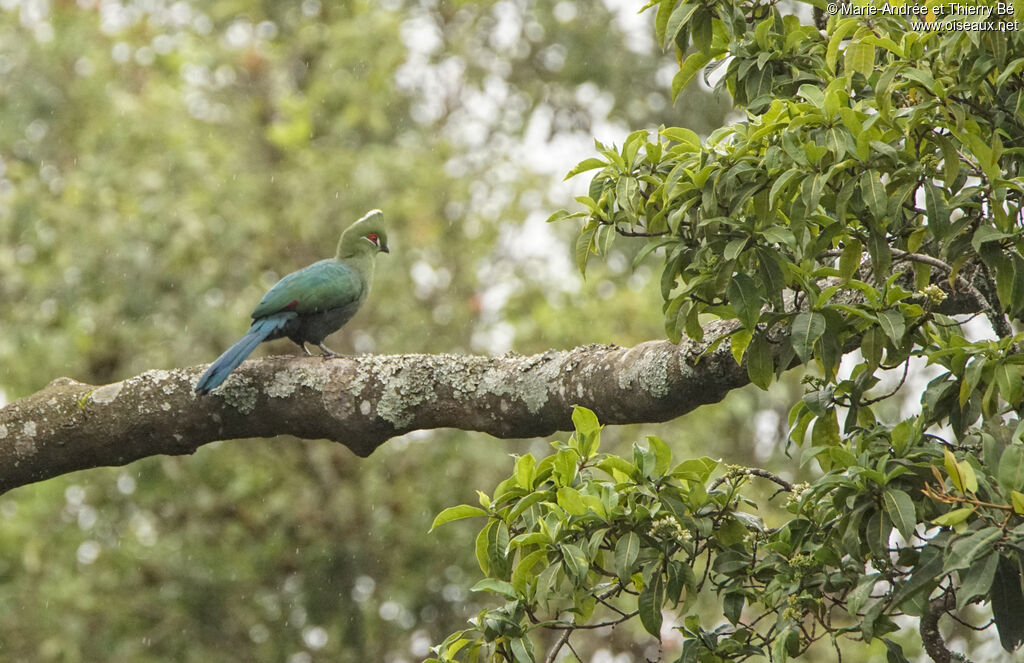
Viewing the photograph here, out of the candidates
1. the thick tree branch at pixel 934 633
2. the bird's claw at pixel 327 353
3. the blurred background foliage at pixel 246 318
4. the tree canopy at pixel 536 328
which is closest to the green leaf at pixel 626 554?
the tree canopy at pixel 536 328

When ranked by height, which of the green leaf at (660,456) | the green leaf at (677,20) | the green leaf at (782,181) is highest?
the green leaf at (677,20)

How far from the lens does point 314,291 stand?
4.21 meters

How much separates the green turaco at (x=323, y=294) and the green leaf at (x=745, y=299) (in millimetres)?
1992

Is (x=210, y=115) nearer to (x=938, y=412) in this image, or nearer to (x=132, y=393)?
(x=132, y=393)

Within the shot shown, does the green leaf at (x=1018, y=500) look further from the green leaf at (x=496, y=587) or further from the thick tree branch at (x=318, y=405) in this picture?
the thick tree branch at (x=318, y=405)

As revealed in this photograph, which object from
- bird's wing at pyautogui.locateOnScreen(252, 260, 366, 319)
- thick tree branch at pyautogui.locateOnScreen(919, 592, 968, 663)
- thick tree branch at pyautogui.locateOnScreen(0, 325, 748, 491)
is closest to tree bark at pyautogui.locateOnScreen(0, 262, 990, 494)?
thick tree branch at pyautogui.locateOnScreen(0, 325, 748, 491)

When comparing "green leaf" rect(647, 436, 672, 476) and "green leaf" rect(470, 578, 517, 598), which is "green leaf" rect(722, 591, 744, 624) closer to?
"green leaf" rect(647, 436, 672, 476)

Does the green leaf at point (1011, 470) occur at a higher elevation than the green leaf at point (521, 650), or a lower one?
higher

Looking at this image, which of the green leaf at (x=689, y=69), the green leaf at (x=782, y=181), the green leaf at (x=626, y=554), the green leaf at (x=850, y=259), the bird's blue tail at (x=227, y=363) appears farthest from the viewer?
the bird's blue tail at (x=227, y=363)

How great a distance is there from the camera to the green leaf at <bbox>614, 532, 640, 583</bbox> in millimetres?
2033

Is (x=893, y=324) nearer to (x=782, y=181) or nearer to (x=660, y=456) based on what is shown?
(x=782, y=181)

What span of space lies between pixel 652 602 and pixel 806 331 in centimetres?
58

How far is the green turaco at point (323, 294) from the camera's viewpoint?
13.3ft

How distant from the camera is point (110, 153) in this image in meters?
6.98
